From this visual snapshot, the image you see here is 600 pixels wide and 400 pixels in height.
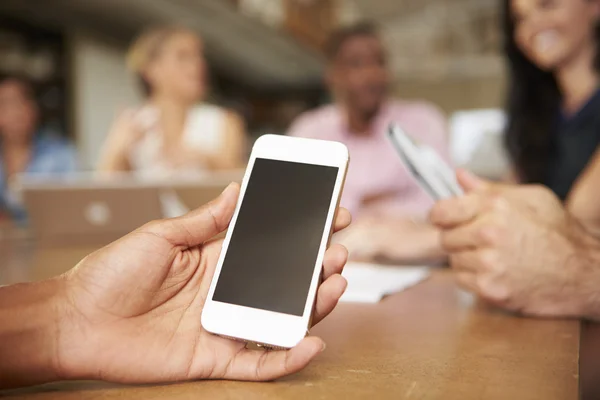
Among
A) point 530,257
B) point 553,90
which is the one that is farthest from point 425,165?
point 553,90

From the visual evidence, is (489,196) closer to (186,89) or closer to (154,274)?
(154,274)

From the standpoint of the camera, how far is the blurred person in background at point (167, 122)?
8.67 ft

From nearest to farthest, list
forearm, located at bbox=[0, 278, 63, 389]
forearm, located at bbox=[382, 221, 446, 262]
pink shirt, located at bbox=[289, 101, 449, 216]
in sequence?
forearm, located at bbox=[0, 278, 63, 389] < forearm, located at bbox=[382, 221, 446, 262] < pink shirt, located at bbox=[289, 101, 449, 216]

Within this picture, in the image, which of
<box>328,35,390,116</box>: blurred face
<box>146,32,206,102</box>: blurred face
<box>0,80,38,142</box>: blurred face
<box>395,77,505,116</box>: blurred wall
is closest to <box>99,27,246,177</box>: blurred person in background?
<box>146,32,206,102</box>: blurred face

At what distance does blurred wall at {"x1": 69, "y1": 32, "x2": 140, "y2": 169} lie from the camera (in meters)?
6.15

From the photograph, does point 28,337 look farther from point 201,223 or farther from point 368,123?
point 368,123

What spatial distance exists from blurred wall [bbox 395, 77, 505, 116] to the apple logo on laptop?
4354 millimetres

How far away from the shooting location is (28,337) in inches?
19.8

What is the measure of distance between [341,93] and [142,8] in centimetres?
287

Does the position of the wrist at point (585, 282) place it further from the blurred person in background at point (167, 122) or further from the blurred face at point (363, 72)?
the blurred person in background at point (167, 122)

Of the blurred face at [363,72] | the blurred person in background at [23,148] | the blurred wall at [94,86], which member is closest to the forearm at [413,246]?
the blurred face at [363,72]

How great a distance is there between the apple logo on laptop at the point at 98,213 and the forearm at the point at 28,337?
42.6 inches

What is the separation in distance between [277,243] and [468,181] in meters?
0.34

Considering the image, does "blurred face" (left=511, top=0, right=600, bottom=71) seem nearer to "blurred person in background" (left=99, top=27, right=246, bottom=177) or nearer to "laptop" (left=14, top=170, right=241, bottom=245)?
"laptop" (left=14, top=170, right=241, bottom=245)
